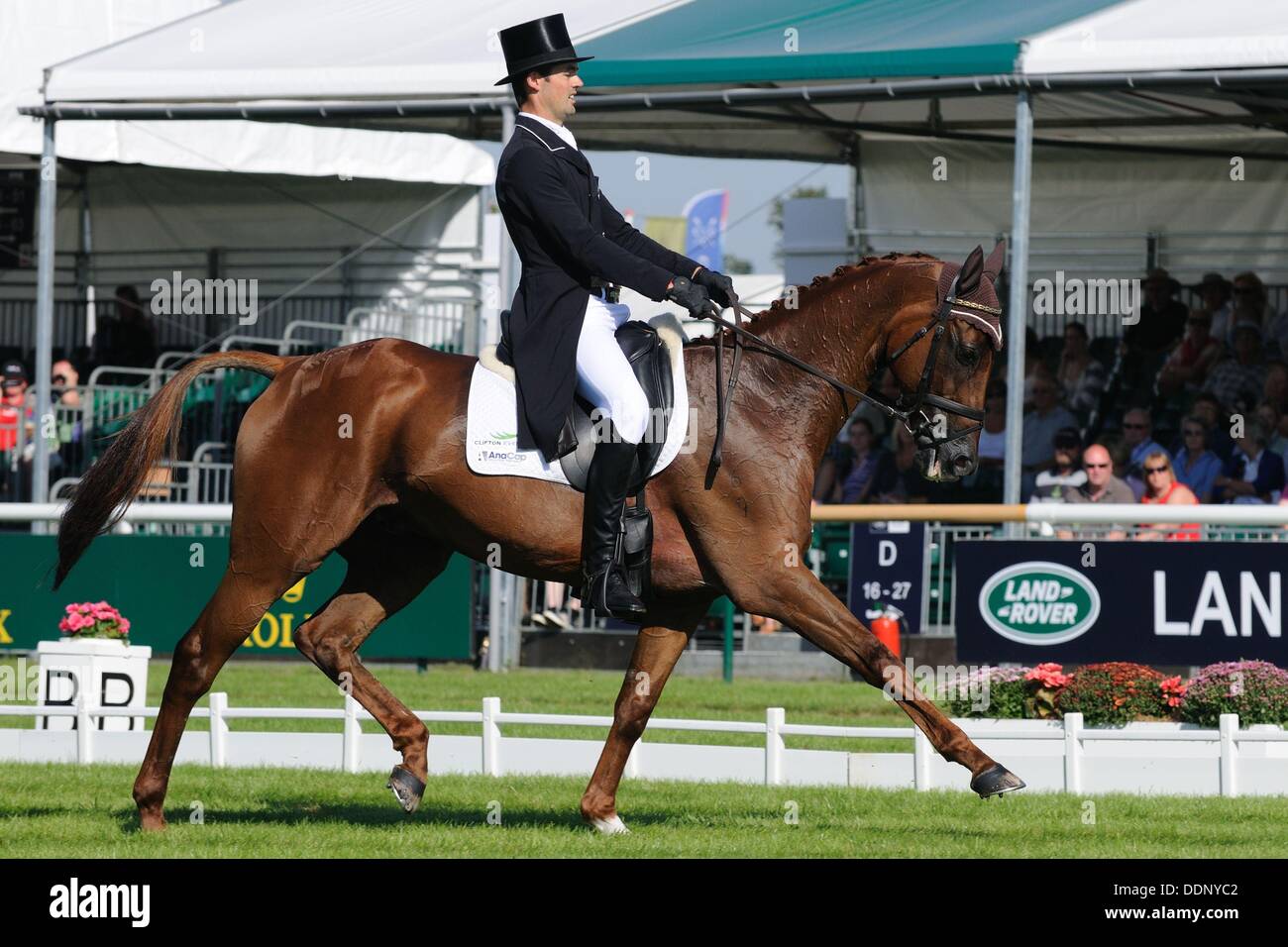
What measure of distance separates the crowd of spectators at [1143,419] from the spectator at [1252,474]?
11 mm

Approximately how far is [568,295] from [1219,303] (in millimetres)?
11884

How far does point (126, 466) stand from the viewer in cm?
775

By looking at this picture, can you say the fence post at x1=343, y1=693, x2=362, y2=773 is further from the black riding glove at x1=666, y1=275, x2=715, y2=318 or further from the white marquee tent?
the white marquee tent

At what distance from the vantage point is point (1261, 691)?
9.22 meters

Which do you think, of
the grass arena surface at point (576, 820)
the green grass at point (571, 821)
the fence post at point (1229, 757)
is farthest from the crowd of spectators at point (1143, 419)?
the green grass at point (571, 821)

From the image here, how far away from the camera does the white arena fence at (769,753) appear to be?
863cm

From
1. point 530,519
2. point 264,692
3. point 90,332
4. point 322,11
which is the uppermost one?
point 322,11

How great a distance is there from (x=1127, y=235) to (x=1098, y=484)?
635cm

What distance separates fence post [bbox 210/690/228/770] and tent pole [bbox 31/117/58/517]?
583cm

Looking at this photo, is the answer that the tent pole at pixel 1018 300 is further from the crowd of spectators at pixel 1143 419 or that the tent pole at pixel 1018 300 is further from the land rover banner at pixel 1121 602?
the land rover banner at pixel 1121 602

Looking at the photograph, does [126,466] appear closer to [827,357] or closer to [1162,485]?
[827,357]

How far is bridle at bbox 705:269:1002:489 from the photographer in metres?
6.81

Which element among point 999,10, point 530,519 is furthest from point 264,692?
point 999,10
